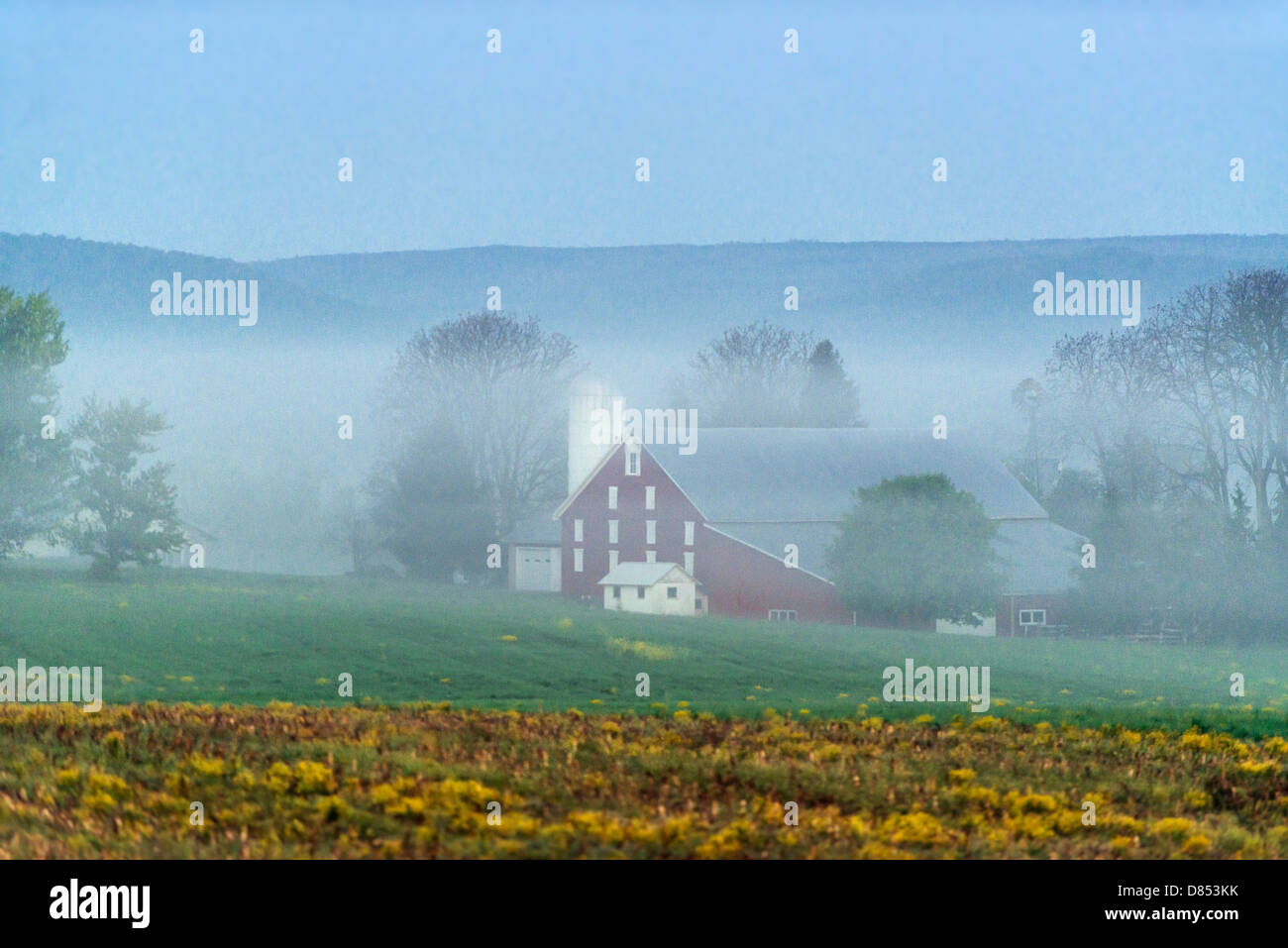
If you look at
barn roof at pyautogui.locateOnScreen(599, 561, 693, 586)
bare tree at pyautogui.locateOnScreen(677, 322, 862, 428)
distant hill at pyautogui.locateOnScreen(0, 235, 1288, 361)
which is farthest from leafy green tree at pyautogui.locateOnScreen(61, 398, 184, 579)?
bare tree at pyautogui.locateOnScreen(677, 322, 862, 428)

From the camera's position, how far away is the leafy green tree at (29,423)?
135 ft

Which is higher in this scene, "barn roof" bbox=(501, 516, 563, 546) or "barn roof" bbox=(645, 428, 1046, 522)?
"barn roof" bbox=(645, 428, 1046, 522)

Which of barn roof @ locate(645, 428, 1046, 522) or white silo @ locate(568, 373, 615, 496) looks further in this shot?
white silo @ locate(568, 373, 615, 496)

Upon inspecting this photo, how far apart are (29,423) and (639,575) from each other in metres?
20.3

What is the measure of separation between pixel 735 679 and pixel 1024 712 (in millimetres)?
12368

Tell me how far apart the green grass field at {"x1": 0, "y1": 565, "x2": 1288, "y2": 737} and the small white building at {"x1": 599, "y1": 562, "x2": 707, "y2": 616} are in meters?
0.93

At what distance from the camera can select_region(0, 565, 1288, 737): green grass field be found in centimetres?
2773

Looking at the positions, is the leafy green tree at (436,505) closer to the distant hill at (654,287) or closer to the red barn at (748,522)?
the red barn at (748,522)

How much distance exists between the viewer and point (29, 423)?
1681 inches

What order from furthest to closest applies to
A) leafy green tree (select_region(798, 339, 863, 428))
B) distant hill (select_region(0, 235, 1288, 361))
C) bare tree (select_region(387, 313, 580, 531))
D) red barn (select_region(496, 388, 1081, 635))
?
leafy green tree (select_region(798, 339, 863, 428)), bare tree (select_region(387, 313, 580, 531)), distant hill (select_region(0, 235, 1288, 361)), red barn (select_region(496, 388, 1081, 635))

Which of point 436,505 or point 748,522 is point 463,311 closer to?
point 436,505

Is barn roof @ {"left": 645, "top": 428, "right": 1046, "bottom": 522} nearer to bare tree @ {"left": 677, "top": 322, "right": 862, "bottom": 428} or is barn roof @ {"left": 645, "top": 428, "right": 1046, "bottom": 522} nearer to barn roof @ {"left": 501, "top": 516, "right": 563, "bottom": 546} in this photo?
bare tree @ {"left": 677, "top": 322, "right": 862, "bottom": 428}

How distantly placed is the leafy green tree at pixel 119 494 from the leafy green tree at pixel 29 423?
0.68m

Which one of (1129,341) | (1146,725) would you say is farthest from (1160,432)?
(1146,725)
